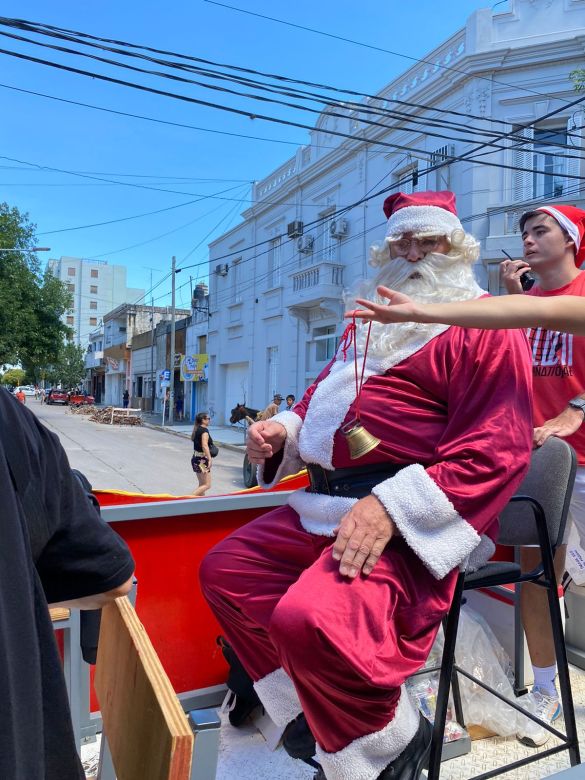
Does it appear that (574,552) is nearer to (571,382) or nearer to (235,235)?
(571,382)

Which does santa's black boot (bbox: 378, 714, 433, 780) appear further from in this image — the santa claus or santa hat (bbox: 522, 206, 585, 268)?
santa hat (bbox: 522, 206, 585, 268)

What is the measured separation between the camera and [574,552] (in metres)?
2.43

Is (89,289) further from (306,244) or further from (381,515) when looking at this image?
(381,515)

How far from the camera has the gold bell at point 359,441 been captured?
1.71 metres

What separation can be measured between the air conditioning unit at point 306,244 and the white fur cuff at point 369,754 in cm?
1849

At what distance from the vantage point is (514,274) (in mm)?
2506

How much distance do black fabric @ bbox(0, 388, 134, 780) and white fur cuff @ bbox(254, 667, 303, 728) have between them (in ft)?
3.12

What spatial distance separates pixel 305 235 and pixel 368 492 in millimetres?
18516

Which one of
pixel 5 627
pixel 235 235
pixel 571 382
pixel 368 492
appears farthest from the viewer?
pixel 235 235

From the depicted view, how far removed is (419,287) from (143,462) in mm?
14066

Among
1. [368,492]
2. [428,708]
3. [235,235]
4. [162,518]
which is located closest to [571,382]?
[368,492]

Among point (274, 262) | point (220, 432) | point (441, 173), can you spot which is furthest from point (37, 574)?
point (220, 432)

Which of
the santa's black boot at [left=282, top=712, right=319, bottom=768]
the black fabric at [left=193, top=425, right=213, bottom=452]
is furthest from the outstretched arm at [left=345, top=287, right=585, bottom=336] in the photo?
the black fabric at [left=193, top=425, right=213, bottom=452]

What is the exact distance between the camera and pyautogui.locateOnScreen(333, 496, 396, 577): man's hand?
1519 millimetres
